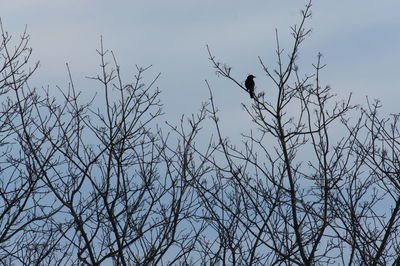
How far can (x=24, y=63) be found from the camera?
8773mm

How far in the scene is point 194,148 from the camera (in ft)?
24.8

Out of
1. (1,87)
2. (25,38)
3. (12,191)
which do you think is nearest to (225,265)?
(12,191)

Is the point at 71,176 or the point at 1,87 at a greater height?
the point at 1,87

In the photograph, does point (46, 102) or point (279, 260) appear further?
point (46, 102)

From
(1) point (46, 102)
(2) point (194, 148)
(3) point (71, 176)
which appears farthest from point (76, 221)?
(1) point (46, 102)

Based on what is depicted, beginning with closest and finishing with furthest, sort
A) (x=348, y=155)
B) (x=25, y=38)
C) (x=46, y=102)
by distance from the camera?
(x=348, y=155), (x=46, y=102), (x=25, y=38)

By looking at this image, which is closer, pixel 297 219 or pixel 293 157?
pixel 297 219

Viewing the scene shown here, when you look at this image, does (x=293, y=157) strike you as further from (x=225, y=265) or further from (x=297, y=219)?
(x=225, y=265)

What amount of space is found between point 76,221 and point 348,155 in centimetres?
278

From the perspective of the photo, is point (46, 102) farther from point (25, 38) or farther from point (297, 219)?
point (297, 219)

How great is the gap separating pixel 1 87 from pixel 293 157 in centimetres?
342

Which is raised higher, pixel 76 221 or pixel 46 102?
pixel 46 102

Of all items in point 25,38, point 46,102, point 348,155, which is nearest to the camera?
point 348,155

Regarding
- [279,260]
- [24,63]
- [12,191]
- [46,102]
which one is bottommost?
[279,260]
